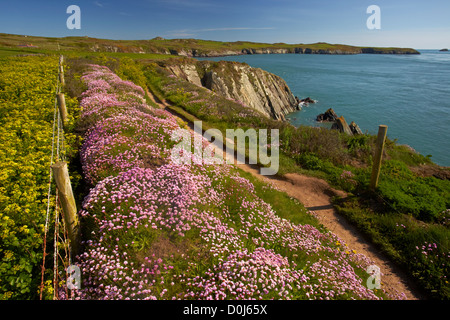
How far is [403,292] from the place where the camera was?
267 inches

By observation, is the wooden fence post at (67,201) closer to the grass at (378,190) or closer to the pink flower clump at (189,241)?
the pink flower clump at (189,241)

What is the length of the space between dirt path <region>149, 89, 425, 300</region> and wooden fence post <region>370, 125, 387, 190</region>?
1.42 meters

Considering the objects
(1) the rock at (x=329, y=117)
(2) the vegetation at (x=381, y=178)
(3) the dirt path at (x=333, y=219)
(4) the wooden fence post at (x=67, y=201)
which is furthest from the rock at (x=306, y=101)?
A: (4) the wooden fence post at (x=67, y=201)

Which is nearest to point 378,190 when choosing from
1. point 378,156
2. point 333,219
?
Result: point 378,156

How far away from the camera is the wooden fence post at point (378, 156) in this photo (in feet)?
33.5

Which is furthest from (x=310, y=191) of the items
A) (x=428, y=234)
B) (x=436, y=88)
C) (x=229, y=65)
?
(x=436, y=88)

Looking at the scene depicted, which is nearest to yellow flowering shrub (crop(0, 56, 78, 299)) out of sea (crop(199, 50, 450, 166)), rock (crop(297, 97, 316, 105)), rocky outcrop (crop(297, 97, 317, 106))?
sea (crop(199, 50, 450, 166))

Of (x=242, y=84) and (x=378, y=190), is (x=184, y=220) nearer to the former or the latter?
(x=378, y=190)

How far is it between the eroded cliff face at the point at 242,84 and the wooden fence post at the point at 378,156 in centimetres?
3426

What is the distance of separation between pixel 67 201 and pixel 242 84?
148 ft

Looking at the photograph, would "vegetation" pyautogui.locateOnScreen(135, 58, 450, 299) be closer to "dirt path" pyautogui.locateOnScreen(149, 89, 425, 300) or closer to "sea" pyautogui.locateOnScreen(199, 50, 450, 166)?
"dirt path" pyautogui.locateOnScreen(149, 89, 425, 300)

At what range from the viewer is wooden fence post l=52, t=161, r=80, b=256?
495 centimetres

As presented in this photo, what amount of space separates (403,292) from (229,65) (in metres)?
48.7
